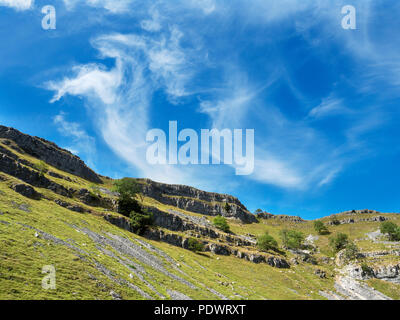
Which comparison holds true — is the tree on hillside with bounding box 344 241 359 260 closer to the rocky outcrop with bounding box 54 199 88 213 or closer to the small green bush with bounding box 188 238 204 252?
the small green bush with bounding box 188 238 204 252

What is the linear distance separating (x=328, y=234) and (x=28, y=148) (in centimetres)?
25240

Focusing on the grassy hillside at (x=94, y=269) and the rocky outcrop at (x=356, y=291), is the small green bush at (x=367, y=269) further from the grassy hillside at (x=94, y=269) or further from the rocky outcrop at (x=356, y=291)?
the rocky outcrop at (x=356, y=291)

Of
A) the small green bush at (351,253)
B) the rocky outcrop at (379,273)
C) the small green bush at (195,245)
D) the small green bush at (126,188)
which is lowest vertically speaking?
the rocky outcrop at (379,273)

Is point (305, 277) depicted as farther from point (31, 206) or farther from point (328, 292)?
point (31, 206)

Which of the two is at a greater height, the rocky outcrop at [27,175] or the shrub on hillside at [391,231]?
the rocky outcrop at [27,175]

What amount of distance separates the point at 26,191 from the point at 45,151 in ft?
431

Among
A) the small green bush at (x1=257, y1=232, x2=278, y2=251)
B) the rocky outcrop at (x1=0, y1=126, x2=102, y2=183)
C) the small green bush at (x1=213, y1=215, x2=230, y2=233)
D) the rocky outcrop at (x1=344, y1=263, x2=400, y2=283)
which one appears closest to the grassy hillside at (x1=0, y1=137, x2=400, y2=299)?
the rocky outcrop at (x1=344, y1=263, x2=400, y2=283)

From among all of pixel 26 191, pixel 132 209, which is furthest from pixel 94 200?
pixel 26 191

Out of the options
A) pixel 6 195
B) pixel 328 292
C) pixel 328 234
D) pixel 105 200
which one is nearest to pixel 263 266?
pixel 328 292

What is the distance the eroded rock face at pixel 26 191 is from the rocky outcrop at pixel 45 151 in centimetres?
11918

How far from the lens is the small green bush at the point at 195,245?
318ft

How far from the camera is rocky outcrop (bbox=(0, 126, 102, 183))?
162750 millimetres

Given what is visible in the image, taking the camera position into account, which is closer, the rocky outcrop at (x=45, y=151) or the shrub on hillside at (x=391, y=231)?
the shrub on hillside at (x=391, y=231)

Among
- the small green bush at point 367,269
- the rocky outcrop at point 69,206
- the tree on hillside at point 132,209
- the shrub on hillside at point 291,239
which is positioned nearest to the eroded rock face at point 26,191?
the rocky outcrop at point 69,206
